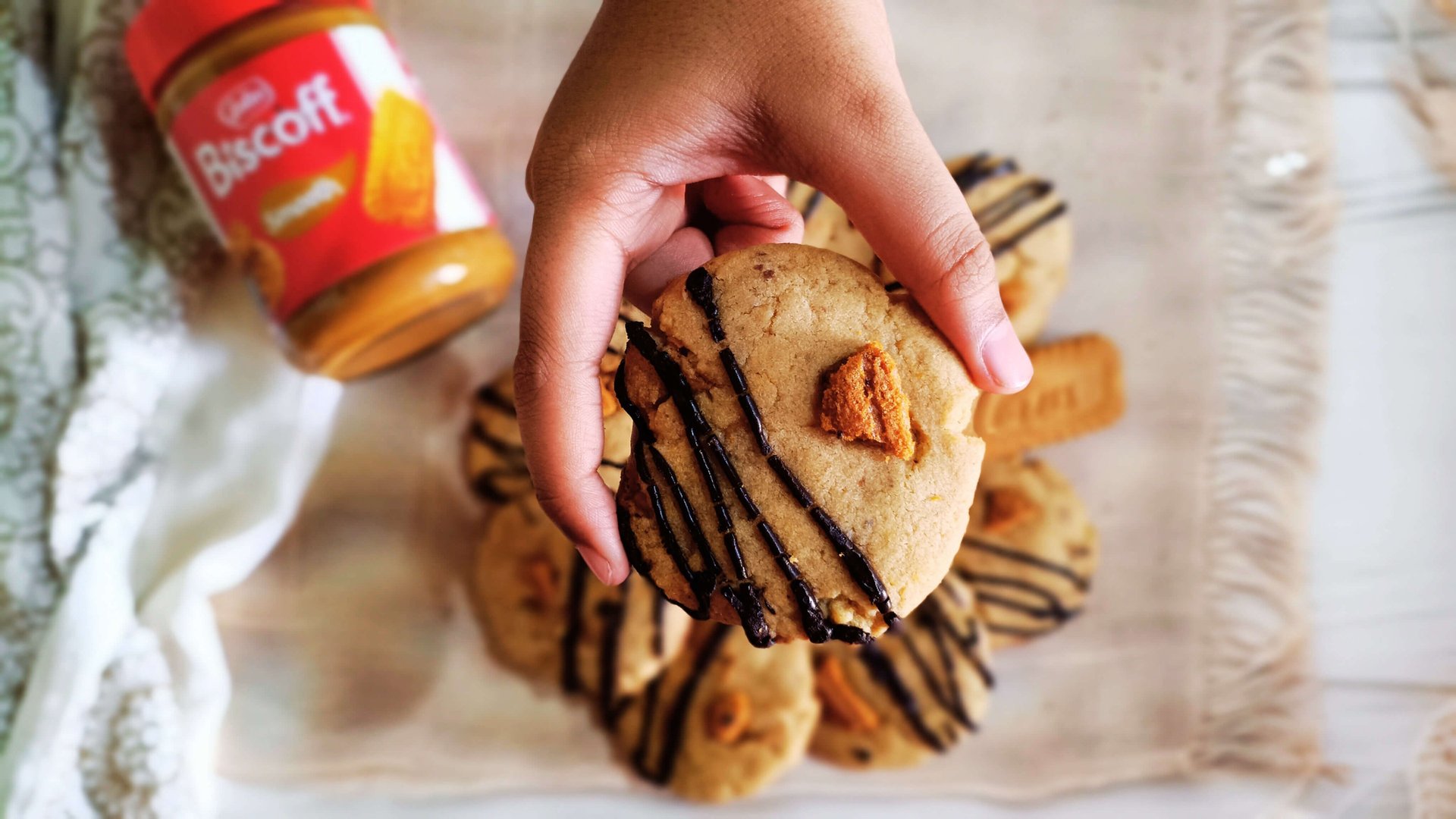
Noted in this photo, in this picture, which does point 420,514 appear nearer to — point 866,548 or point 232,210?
point 232,210

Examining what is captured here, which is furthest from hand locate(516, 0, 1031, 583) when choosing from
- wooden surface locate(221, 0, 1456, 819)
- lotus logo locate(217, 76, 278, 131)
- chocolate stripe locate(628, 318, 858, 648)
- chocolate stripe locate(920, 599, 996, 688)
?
wooden surface locate(221, 0, 1456, 819)

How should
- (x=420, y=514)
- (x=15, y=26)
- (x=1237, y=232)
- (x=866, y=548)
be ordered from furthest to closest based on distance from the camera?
(x=1237, y=232) < (x=420, y=514) < (x=15, y=26) < (x=866, y=548)

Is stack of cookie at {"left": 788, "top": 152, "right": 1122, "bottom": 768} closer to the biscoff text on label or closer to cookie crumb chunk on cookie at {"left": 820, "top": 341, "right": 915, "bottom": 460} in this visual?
cookie crumb chunk on cookie at {"left": 820, "top": 341, "right": 915, "bottom": 460}

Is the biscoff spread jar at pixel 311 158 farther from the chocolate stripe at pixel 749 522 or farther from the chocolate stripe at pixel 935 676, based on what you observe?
the chocolate stripe at pixel 935 676

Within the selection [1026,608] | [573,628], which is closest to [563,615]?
[573,628]

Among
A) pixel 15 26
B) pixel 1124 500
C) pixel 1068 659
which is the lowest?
pixel 1068 659

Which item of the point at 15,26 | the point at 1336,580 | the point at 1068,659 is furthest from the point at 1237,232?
the point at 15,26
